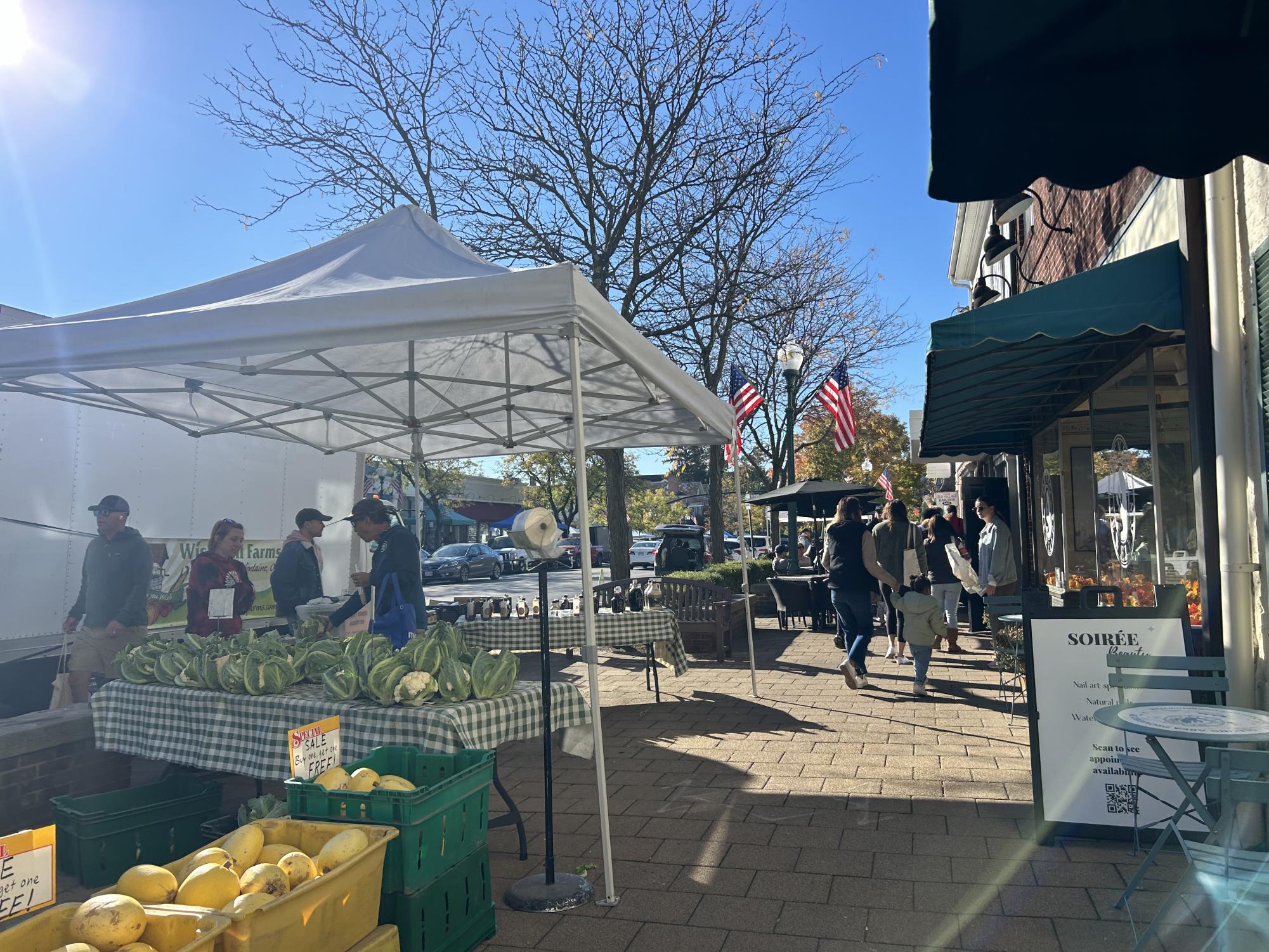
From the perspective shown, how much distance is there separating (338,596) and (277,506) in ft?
4.54

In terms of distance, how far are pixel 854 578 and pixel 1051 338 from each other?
4.07m

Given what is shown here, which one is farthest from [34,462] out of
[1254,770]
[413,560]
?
[1254,770]

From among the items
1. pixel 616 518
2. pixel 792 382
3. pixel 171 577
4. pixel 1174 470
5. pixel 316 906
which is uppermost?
pixel 792 382

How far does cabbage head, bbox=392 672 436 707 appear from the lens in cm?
424

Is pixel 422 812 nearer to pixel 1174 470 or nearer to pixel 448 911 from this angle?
pixel 448 911

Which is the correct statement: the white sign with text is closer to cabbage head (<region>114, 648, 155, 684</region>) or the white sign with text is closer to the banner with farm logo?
cabbage head (<region>114, 648, 155, 684</region>)

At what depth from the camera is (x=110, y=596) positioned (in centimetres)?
632

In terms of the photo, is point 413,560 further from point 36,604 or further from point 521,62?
point 521,62

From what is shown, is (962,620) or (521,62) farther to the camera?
(962,620)

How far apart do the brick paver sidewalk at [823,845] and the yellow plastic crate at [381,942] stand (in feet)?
2.26

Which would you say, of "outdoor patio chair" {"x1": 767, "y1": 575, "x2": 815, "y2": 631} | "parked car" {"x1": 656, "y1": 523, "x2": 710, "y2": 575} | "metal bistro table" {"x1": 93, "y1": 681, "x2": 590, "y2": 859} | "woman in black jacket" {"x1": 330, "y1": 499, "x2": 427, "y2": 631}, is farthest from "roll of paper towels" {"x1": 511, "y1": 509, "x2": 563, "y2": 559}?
"parked car" {"x1": 656, "y1": 523, "x2": 710, "y2": 575}

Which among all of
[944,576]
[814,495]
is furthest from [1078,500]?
[814,495]

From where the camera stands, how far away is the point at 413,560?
644cm

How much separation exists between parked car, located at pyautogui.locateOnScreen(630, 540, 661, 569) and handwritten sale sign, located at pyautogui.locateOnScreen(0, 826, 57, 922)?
37215 millimetres
